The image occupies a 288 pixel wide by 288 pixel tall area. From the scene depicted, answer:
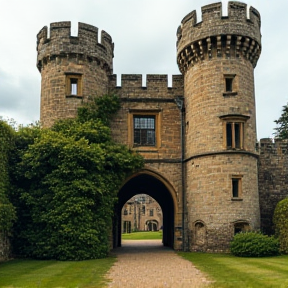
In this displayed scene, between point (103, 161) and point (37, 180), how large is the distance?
3077 millimetres

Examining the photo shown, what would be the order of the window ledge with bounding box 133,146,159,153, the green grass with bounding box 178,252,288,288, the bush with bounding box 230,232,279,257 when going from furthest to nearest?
the window ledge with bounding box 133,146,159,153 < the bush with bounding box 230,232,279,257 < the green grass with bounding box 178,252,288,288

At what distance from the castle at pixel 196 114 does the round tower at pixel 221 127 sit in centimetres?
5

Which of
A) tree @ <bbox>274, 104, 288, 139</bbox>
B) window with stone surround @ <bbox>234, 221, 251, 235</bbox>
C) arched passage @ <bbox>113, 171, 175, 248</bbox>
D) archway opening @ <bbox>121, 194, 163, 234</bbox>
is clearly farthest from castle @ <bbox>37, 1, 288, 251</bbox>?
archway opening @ <bbox>121, 194, 163, 234</bbox>

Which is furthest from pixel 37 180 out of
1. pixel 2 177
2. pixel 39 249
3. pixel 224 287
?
pixel 224 287

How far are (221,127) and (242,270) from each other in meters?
8.49

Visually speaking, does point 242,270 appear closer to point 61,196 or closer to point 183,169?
point 61,196

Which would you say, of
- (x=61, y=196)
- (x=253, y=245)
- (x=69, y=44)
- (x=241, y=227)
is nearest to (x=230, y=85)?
(x=241, y=227)

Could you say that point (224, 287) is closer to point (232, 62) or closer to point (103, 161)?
point (103, 161)

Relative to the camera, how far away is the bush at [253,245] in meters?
17.3

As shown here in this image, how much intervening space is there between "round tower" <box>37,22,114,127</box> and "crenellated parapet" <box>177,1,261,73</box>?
5.18 m

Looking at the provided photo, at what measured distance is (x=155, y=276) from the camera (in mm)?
12430

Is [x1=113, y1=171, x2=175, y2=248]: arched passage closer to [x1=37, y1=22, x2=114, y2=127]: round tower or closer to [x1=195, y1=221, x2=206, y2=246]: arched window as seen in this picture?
[x1=195, y1=221, x2=206, y2=246]: arched window

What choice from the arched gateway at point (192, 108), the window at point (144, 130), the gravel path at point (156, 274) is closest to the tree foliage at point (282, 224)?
the arched gateway at point (192, 108)

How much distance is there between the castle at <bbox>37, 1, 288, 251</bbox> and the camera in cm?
1959
